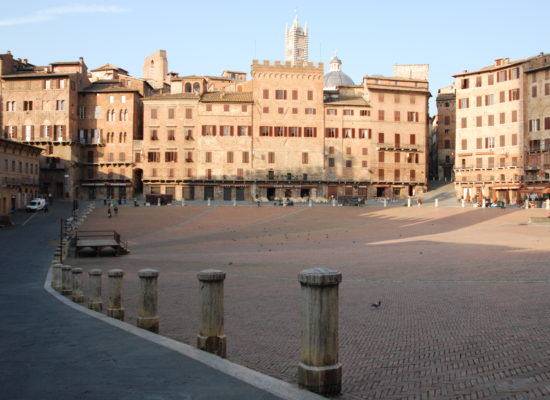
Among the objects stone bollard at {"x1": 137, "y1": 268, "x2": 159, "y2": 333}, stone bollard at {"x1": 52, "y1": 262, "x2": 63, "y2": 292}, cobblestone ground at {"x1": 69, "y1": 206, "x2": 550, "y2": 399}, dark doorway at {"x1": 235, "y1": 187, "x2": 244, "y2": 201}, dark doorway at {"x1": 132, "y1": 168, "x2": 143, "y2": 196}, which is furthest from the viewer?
dark doorway at {"x1": 132, "y1": 168, "x2": 143, "y2": 196}

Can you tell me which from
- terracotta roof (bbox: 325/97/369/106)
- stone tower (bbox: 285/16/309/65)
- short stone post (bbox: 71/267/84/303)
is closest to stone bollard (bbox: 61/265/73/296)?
short stone post (bbox: 71/267/84/303)

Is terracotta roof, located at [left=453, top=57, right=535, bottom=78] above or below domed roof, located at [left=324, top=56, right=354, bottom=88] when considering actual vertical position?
below

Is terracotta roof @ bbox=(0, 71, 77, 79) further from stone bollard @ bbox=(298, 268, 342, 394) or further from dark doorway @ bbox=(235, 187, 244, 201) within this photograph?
stone bollard @ bbox=(298, 268, 342, 394)

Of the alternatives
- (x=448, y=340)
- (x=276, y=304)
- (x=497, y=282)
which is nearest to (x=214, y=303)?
(x=448, y=340)

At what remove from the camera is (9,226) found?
148ft

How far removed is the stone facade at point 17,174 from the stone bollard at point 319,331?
55334 mm

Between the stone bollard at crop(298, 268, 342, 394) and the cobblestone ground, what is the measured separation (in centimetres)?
45

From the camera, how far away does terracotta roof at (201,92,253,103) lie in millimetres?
74750

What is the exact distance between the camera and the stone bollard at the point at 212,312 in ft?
22.5

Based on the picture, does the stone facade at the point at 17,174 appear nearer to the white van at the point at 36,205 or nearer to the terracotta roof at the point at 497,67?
the white van at the point at 36,205

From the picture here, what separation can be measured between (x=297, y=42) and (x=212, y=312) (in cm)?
16094

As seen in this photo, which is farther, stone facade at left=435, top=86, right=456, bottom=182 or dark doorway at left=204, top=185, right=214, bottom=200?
stone facade at left=435, top=86, right=456, bottom=182

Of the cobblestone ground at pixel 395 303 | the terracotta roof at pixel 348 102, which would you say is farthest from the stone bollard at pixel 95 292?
the terracotta roof at pixel 348 102

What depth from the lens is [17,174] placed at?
Result: 5959cm
